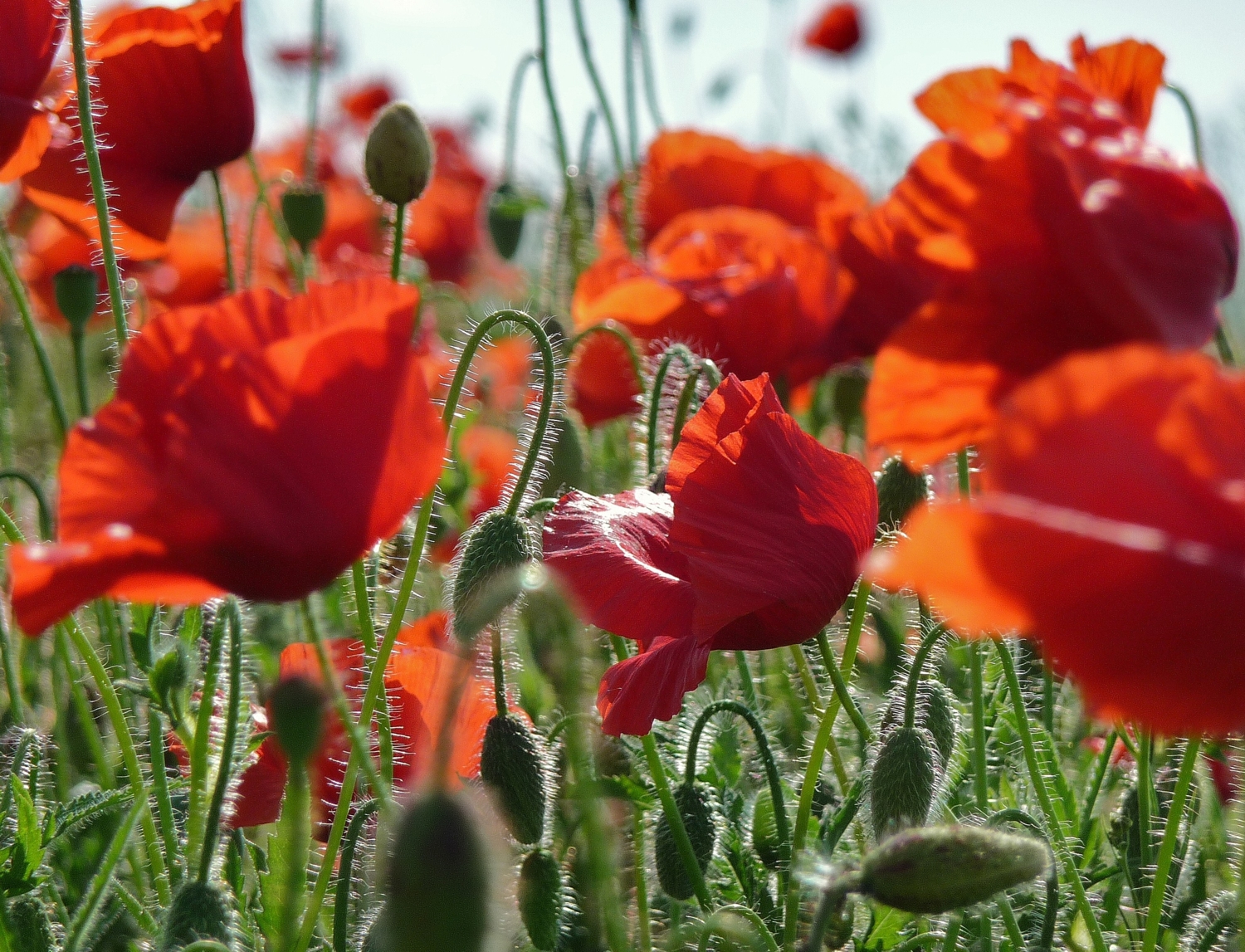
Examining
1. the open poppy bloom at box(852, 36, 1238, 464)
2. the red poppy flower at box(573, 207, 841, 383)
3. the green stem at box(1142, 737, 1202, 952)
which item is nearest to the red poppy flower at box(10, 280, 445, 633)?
the open poppy bloom at box(852, 36, 1238, 464)

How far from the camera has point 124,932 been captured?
114cm

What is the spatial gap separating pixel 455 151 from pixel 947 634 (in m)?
3.73

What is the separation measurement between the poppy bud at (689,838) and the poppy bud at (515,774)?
0.35 ft

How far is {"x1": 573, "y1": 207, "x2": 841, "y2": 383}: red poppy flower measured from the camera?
1.79 m

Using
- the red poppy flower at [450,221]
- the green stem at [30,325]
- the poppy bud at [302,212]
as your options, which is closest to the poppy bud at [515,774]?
the green stem at [30,325]

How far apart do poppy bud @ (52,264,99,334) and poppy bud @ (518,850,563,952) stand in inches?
42.4

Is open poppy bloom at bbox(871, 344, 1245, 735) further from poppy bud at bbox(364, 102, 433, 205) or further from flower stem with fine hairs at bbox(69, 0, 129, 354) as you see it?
poppy bud at bbox(364, 102, 433, 205)

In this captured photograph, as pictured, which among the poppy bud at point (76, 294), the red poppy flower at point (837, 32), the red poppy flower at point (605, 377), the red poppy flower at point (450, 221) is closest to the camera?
the poppy bud at point (76, 294)

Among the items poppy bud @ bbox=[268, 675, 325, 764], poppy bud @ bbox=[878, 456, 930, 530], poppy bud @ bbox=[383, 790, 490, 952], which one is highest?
poppy bud @ bbox=[878, 456, 930, 530]

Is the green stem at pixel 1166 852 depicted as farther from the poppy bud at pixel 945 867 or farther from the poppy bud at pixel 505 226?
the poppy bud at pixel 505 226

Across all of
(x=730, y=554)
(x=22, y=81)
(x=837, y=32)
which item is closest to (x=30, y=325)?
(x=22, y=81)

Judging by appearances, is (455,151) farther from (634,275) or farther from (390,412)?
(390,412)

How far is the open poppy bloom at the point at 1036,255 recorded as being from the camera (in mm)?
702

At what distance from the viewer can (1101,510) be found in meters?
0.57
